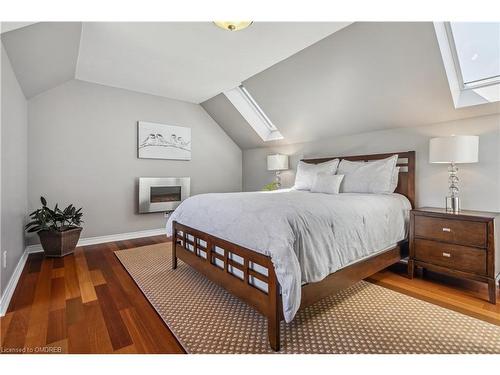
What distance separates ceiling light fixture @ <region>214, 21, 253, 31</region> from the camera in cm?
231

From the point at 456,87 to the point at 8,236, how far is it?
4589 millimetres

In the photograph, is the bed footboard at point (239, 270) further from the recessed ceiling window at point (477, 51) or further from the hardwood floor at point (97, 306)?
the recessed ceiling window at point (477, 51)

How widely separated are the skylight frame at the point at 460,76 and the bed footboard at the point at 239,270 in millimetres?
2624

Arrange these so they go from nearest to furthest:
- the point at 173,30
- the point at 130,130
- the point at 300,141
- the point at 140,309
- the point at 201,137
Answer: the point at 140,309 → the point at 173,30 → the point at 130,130 → the point at 300,141 → the point at 201,137

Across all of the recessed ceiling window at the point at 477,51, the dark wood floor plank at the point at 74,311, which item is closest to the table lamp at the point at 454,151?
the recessed ceiling window at the point at 477,51

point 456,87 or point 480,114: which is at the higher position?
point 456,87

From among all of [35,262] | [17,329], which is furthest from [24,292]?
→ [35,262]

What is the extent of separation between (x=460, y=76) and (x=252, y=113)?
3.09 metres

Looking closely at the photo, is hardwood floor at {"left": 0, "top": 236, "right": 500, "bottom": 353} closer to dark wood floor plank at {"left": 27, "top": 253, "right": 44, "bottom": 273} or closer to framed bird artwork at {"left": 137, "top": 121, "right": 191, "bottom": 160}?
dark wood floor plank at {"left": 27, "top": 253, "right": 44, "bottom": 273}

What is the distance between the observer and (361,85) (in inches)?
120

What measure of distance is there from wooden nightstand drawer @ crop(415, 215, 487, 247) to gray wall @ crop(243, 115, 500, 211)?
0.60 metres
